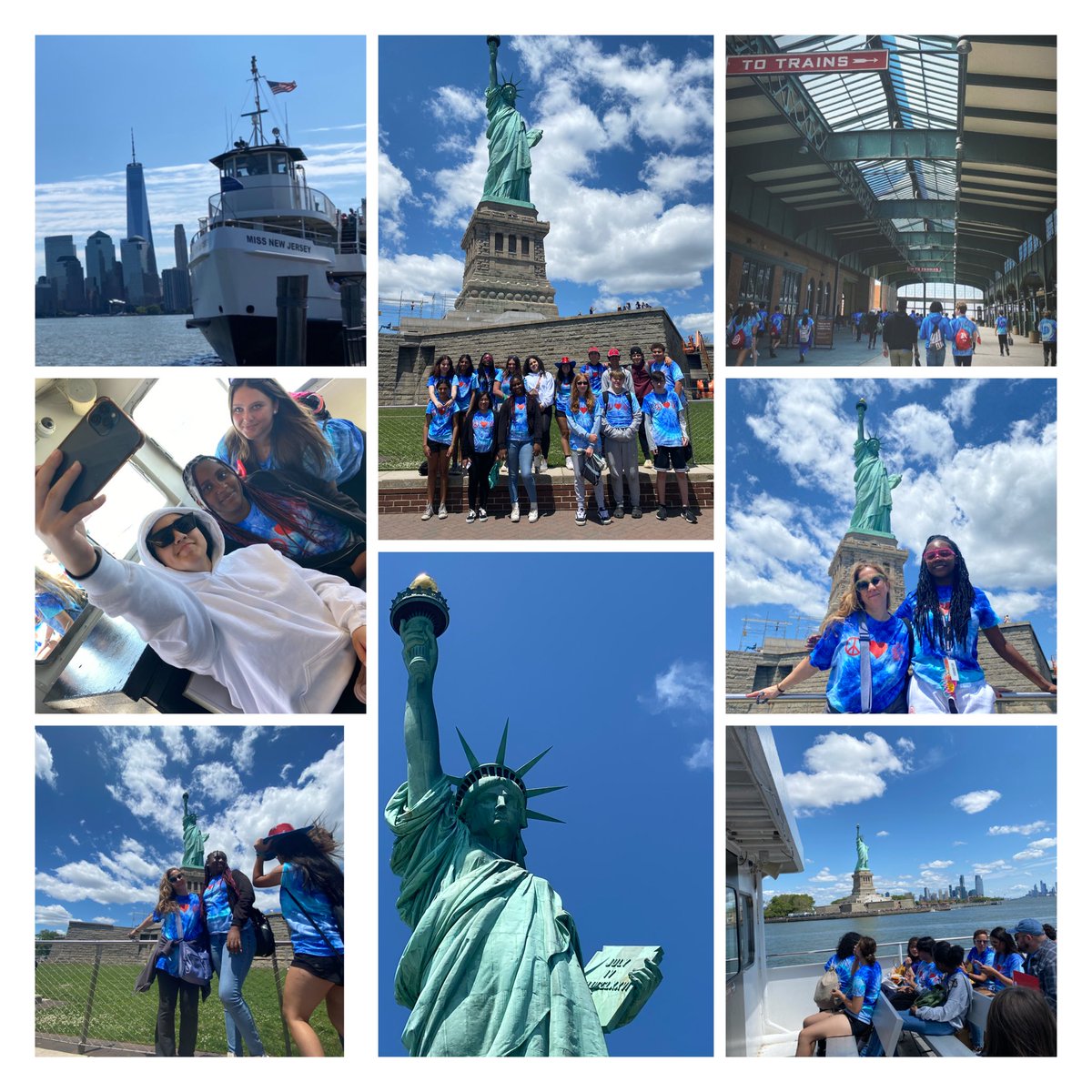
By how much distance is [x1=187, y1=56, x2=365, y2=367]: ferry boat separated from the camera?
30.0 feet

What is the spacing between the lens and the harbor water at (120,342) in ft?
28.7

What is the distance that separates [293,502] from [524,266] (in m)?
2.66

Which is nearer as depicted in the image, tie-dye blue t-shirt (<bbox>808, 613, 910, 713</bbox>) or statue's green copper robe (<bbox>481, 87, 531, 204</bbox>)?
tie-dye blue t-shirt (<bbox>808, 613, 910, 713</bbox>)

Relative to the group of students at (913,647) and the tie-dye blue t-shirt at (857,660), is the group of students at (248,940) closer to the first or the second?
the group of students at (913,647)

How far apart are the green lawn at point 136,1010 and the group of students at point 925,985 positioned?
345 centimetres

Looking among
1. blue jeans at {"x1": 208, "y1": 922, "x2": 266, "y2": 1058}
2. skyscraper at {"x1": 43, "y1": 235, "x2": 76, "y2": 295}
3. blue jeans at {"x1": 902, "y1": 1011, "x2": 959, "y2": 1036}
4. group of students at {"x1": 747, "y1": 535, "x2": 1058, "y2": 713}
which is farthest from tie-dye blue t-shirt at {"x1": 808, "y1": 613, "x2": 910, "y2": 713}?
skyscraper at {"x1": 43, "y1": 235, "x2": 76, "y2": 295}

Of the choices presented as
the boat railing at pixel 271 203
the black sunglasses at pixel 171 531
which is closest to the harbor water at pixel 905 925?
the black sunglasses at pixel 171 531

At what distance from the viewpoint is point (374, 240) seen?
29.0ft

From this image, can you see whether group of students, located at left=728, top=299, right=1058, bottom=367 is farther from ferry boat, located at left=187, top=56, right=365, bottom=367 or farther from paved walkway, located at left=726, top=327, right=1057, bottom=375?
ferry boat, located at left=187, top=56, right=365, bottom=367

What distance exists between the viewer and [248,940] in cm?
834

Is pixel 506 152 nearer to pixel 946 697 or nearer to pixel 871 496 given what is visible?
pixel 871 496

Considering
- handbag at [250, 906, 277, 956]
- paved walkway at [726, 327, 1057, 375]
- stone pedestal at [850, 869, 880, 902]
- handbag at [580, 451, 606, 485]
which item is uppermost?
paved walkway at [726, 327, 1057, 375]

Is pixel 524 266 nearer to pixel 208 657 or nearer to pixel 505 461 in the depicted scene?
pixel 505 461

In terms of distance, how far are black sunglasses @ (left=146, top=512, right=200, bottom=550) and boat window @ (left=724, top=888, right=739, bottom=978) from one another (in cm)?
457
